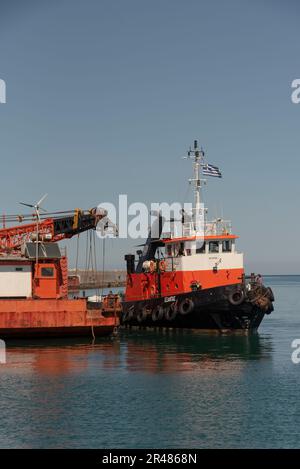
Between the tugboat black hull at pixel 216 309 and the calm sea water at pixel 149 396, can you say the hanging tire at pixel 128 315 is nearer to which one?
the tugboat black hull at pixel 216 309

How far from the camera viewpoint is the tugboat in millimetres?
36562

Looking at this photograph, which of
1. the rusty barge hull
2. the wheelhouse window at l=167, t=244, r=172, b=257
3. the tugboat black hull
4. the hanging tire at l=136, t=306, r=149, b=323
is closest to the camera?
the rusty barge hull

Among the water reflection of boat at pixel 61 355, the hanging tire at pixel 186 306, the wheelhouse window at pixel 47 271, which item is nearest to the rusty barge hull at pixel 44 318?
the water reflection of boat at pixel 61 355

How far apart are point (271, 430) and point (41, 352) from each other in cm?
1531

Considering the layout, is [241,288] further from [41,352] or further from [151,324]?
[41,352]

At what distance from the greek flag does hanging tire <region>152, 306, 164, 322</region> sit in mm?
8394

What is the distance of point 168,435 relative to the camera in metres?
17.8

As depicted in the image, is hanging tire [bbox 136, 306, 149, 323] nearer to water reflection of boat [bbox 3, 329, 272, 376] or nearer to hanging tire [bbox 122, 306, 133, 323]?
hanging tire [bbox 122, 306, 133, 323]

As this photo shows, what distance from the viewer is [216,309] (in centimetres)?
3681

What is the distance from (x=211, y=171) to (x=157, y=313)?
9.02m

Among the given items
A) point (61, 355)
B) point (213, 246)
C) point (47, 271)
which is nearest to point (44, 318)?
point (47, 271)

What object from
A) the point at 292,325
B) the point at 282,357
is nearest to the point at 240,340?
the point at 282,357

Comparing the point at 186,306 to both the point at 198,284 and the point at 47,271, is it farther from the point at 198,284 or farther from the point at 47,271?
the point at 47,271

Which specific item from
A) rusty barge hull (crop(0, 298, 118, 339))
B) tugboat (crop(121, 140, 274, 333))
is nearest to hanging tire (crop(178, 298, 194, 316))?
tugboat (crop(121, 140, 274, 333))
